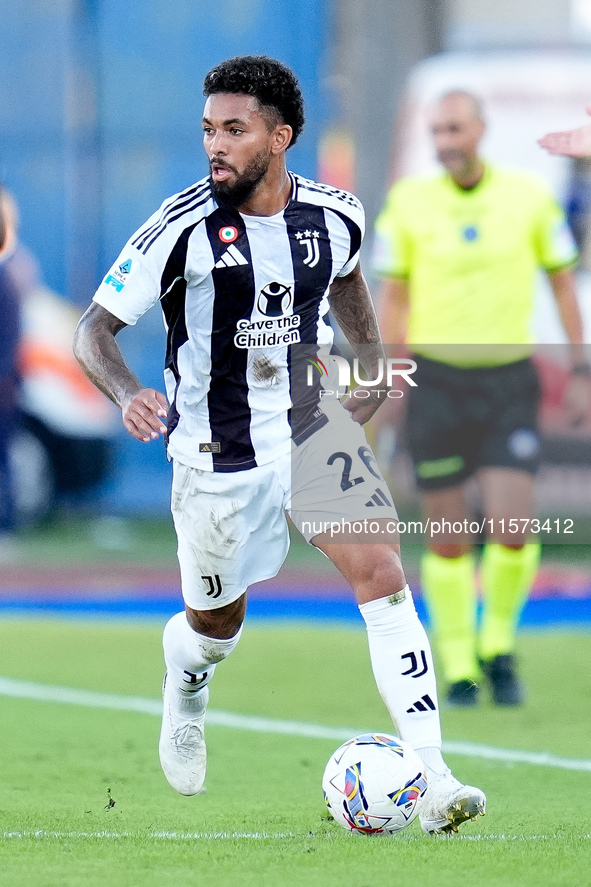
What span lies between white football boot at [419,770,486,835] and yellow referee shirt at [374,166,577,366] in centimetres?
342

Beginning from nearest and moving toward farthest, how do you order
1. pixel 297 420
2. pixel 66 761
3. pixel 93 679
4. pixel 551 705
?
pixel 297 420
pixel 66 761
pixel 551 705
pixel 93 679

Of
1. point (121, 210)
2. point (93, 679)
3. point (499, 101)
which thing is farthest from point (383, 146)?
point (93, 679)

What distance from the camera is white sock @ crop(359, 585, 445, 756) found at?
466 centimetres

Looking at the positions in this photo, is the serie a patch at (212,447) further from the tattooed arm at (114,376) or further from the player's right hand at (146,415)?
the player's right hand at (146,415)

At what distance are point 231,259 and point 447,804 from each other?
5.70ft

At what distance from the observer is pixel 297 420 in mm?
5145

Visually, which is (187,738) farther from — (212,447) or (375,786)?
(375,786)

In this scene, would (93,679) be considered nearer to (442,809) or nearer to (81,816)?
(81,816)

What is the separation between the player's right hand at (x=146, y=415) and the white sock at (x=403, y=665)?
86cm

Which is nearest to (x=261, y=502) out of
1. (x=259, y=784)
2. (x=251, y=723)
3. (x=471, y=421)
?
(x=259, y=784)

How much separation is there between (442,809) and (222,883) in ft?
2.53

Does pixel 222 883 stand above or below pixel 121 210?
above

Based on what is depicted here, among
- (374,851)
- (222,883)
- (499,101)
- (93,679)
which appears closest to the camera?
(222,883)

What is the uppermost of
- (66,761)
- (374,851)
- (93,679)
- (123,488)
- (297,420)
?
(297,420)
